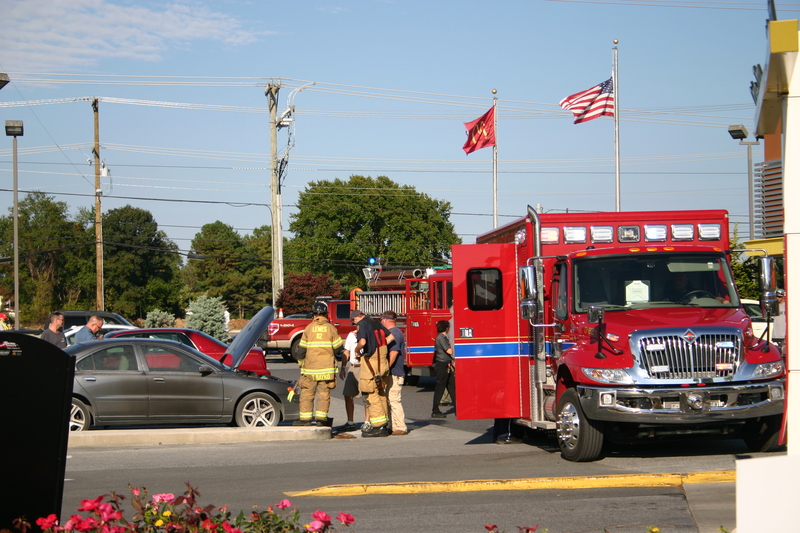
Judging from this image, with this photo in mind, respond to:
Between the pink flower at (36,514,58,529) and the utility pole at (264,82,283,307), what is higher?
the utility pole at (264,82,283,307)

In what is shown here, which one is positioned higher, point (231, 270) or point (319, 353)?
point (231, 270)

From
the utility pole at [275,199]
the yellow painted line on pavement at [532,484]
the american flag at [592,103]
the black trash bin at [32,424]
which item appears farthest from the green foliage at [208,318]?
the black trash bin at [32,424]

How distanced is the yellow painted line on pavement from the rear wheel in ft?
4.15

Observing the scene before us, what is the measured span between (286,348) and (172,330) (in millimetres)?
13925

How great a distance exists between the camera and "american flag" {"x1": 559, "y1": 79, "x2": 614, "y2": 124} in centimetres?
2456

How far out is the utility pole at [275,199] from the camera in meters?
37.7

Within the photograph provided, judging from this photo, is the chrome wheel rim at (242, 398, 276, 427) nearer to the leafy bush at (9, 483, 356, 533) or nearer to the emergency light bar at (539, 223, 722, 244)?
the emergency light bar at (539, 223, 722, 244)

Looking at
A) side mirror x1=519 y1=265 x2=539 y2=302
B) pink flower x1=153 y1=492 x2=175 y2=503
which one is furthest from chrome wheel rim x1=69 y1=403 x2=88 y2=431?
pink flower x1=153 y1=492 x2=175 y2=503

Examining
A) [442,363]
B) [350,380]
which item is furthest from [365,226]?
[350,380]

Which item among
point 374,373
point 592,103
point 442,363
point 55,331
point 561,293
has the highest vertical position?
point 592,103

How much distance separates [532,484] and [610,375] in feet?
5.00

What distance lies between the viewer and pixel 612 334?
9.30 meters

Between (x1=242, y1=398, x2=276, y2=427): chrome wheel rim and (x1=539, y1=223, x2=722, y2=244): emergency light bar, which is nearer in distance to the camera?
(x1=539, y1=223, x2=722, y2=244): emergency light bar

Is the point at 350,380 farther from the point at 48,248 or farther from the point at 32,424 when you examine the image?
the point at 48,248
